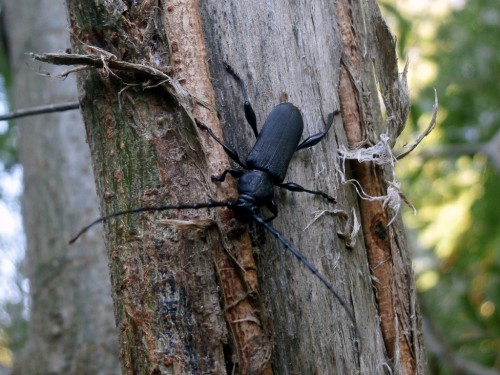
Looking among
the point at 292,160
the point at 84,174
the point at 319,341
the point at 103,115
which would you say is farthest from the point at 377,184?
the point at 84,174

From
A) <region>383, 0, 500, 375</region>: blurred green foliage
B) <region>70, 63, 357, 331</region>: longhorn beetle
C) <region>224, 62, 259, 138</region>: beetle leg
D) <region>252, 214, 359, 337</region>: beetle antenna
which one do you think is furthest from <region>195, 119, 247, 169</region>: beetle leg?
<region>383, 0, 500, 375</region>: blurred green foliage

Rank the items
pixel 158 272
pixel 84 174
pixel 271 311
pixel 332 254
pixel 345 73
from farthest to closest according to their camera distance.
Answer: pixel 84 174 < pixel 345 73 < pixel 332 254 < pixel 271 311 < pixel 158 272

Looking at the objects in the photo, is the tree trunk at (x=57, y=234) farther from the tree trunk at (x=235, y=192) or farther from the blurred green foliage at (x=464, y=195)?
the blurred green foliage at (x=464, y=195)

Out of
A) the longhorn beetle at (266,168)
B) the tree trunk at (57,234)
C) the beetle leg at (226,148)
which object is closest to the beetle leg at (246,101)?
the longhorn beetle at (266,168)

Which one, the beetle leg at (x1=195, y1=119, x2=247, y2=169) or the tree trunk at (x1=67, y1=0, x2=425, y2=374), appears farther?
the beetle leg at (x1=195, y1=119, x2=247, y2=169)

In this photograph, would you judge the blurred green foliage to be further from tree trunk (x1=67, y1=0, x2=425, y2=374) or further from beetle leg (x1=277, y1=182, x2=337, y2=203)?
beetle leg (x1=277, y1=182, x2=337, y2=203)

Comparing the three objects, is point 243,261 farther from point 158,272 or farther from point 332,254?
point 332,254

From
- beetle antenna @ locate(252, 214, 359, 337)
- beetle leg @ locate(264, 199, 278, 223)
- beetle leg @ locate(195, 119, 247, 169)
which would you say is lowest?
beetle antenna @ locate(252, 214, 359, 337)
